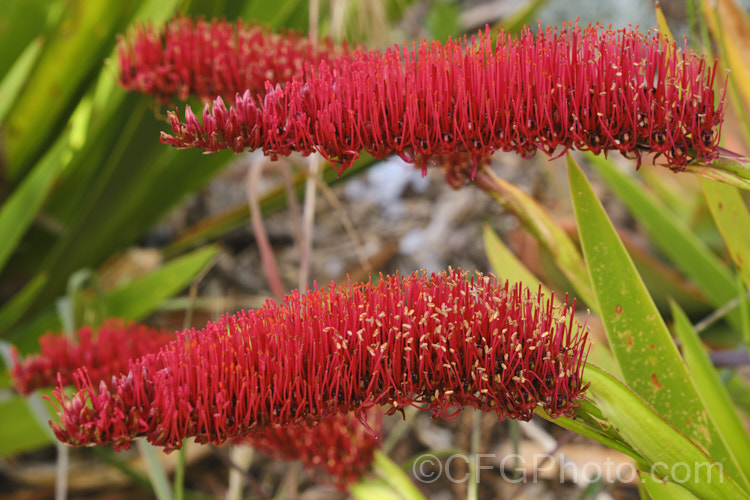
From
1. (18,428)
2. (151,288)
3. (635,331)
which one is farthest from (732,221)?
(18,428)

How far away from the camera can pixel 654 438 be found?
0.50 m

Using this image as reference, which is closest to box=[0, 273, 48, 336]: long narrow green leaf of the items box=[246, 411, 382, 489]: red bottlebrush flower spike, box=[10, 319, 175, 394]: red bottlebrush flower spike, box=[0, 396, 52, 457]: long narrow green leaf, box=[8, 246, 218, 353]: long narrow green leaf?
box=[8, 246, 218, 353]: long narrow green leaf

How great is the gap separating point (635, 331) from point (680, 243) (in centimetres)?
65

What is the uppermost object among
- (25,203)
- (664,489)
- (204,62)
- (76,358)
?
(25,203)

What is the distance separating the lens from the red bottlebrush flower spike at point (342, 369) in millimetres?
426

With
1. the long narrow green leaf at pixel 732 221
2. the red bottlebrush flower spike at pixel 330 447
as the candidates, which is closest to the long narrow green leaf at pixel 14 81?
the red bottlebrush flower spike at pixel 330 447

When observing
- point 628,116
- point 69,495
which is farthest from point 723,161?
point 69,495

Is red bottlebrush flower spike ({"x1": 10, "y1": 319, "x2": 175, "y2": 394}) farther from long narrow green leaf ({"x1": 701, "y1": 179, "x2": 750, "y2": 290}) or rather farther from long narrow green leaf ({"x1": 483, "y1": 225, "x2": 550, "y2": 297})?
long narrow green leaf ({"x1": 701, "y1": 179, "x2": 750, "y2": 290})

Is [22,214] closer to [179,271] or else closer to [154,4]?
[179,271]

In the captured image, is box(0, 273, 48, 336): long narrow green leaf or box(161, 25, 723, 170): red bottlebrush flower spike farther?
box(0, 273, 48, 336): long narrow green leaf

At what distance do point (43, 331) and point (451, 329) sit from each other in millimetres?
922

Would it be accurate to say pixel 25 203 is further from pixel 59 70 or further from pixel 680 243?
pixel 680 243

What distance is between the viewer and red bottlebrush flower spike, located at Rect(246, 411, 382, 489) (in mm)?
696

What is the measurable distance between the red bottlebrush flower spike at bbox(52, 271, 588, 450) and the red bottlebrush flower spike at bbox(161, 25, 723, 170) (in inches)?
4.1
